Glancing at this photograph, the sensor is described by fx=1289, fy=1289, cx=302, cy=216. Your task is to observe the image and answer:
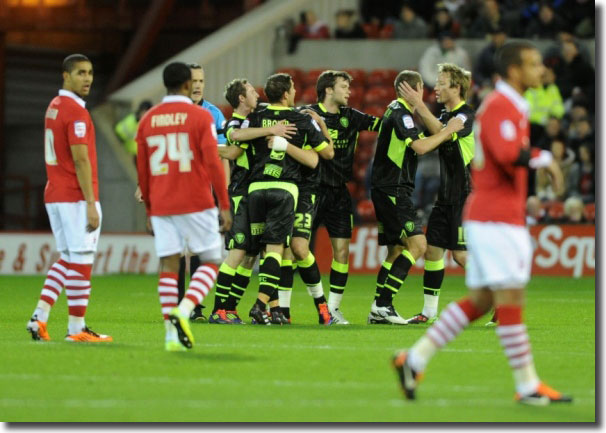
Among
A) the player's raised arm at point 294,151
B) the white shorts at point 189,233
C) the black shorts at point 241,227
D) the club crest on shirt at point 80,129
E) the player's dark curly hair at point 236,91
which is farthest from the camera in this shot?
the player's dark curly hair at point 236,91

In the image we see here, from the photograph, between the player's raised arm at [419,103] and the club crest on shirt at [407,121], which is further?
the club crest on shirt at [407,121]

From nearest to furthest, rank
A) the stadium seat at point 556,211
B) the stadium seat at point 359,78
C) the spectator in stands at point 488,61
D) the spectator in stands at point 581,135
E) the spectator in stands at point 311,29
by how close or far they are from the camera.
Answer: the stadium seat at point 556,211
the spectator in stands at point 581,135
the spectator in stands at point 488,61
the stadium seat at point 359,78
the spectator in stands at point 311,29

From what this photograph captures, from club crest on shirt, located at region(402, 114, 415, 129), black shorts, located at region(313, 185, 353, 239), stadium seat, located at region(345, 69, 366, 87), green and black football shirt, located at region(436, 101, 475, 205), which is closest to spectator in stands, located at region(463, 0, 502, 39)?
stadium seat, located at region(345, 69, 366, 87)

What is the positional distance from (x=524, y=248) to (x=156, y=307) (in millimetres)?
7318

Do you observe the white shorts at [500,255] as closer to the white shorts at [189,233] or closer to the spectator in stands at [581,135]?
the white shorts at [189,233]

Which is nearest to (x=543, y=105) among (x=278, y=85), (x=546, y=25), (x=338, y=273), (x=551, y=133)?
(x=551, y=133)

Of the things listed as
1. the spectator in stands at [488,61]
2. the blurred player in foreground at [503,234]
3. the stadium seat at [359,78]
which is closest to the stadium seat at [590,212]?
the spectator in stands at [488,61]

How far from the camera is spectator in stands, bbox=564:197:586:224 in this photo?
65.8ft

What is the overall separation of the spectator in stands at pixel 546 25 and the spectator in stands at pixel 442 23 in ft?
4.91

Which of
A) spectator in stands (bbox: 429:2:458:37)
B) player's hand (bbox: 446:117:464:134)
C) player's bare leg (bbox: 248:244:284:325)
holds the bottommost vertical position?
player's bare leg (bbox: 248:244:284:325)

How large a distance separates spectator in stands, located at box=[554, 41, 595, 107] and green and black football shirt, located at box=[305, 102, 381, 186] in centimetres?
1165

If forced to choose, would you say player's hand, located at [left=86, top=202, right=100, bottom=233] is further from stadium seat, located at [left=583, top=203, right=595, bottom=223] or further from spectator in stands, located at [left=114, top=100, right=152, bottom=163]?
spectator in stands, located at [left=114, top=100, right=152, bottom=163]

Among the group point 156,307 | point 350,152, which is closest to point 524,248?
point 350,152

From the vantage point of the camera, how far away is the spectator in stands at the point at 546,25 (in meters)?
24.2
